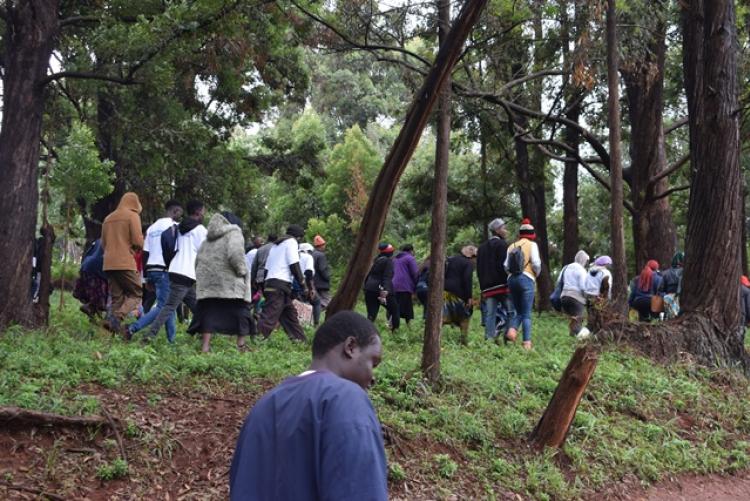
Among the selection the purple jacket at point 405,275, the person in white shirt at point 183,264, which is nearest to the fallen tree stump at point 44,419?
the person in white shirt at point 183,264

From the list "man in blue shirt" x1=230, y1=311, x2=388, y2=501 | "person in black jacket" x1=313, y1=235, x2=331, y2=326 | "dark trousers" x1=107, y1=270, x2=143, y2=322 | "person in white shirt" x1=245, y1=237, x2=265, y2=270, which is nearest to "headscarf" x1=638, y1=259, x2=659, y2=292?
"person in black jacket" x1=313, y1=235, x2=331, y2=326

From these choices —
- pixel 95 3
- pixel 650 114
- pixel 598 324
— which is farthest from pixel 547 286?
pixel 95 3

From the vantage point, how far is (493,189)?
2367cm

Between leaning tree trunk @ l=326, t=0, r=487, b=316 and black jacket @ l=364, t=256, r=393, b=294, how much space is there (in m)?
7.57

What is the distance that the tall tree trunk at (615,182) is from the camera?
36.8ft

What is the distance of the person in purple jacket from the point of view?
14258 millimetres

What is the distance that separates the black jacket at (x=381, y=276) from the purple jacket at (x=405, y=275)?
0.13 m

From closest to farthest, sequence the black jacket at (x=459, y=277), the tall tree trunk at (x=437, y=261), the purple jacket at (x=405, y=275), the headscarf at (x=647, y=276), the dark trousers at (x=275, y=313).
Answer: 1. the tall tree trunk at (x=437, y=261)
2. the dark trousers at (x=275, y=313)
3. the black jacket at (x=459, y=277)
4. the purple jacket at (x=405, y=275)
5. the headscarf at (x=647, y=276)

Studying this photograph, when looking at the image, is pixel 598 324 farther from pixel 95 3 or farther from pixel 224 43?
pixel 95 3

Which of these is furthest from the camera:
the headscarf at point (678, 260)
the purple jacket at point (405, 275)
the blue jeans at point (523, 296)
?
the headscarf at point (678, 260)

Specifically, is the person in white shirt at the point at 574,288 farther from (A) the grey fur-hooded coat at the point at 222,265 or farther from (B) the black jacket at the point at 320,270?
(A) the grey fur-hooded coat at the point at 222,265

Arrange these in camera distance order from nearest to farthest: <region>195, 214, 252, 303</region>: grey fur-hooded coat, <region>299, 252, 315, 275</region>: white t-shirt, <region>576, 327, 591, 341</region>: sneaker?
1. <region>576, 327, 591, 341</region>: sneaker
2. <region>195, 214, 252, 303</region>: grey fur-hooded coat
3. <region>299, 252, 315, 275</region>: white t-shirt

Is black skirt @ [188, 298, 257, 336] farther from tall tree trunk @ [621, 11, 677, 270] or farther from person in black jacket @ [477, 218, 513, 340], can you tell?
tall tree trunk @ [621, 11, 677, 270]

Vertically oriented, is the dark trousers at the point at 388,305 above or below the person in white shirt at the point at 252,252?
below
